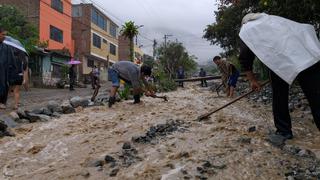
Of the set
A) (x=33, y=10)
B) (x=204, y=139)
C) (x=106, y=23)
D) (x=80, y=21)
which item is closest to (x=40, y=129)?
(x=204, y=139)

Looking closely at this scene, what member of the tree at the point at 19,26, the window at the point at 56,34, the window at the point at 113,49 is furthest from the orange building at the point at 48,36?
the window at the point at 113,49

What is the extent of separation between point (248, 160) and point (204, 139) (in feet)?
4.10

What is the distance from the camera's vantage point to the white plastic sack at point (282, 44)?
4.97 meters

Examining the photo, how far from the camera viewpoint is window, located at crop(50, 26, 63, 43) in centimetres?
3691

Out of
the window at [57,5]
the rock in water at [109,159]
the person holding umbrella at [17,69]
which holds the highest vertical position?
the window at [57,5]

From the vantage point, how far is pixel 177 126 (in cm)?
716

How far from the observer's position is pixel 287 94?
227 inches

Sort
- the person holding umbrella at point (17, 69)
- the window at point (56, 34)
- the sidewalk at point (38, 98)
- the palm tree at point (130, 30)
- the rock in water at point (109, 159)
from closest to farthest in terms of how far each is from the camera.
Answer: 1. the rock in water at point (109, 159)
2. the person holding umbrella at point (17, 69)
3. the sidewalk at point (38, 98)
4. the palm tree at point (130, 30)
5. the window at point (56, 34)

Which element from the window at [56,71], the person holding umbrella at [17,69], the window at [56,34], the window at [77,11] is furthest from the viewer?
the window at [77,11]

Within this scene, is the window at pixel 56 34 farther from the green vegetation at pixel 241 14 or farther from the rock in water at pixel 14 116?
the rock in water at pixel 14 116

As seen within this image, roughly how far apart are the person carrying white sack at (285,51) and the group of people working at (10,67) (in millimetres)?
3997

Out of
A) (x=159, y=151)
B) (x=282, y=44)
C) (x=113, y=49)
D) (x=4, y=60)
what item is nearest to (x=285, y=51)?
(x=282, y=44)

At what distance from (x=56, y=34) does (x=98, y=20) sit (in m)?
14.8

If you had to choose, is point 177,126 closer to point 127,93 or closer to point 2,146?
point 2,146
